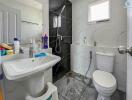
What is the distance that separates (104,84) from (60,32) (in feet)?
4.80

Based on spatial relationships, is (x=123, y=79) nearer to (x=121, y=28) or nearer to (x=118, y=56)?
(x=118, y=56)

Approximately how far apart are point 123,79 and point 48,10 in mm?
2037

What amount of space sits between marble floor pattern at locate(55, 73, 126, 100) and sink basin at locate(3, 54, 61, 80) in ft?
2.96

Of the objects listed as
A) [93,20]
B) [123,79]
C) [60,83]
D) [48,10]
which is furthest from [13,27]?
[123,79]

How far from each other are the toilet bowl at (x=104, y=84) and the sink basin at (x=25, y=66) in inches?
29.3

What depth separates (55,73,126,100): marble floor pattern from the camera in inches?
62.6

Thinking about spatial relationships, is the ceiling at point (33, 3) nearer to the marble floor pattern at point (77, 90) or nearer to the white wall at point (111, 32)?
the white wall at point (111, 32)

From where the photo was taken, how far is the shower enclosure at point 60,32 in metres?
1.86

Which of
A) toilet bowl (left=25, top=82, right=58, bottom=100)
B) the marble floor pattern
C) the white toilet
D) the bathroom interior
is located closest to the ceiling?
the bathroom interior

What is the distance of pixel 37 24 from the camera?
4.70 ft

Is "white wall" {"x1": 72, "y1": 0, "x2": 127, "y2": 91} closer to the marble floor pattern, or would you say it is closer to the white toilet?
the white toilet

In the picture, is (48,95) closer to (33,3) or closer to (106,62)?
(106,62)

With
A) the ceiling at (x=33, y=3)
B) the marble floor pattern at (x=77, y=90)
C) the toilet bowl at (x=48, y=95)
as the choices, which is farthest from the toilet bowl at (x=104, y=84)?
the ceiling at (x=33, y=3)

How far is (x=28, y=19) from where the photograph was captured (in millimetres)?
1298
